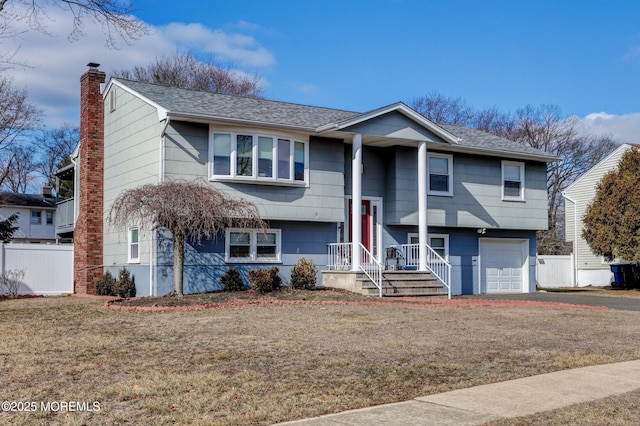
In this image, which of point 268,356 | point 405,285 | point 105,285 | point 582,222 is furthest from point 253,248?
point 582,222

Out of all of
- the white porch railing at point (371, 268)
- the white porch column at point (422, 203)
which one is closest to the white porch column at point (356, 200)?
the white porch railing at point (371, 268)

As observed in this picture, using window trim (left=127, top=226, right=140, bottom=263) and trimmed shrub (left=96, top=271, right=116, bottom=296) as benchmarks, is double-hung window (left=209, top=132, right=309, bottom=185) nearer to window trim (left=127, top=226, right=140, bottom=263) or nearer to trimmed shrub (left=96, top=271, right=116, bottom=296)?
window trim (left=127, top=226, right=140, bottom=263)

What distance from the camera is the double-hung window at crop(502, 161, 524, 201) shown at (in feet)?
81.4

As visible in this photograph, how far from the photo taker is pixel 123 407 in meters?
6.45

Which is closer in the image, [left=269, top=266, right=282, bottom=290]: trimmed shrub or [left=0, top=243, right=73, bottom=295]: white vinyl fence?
[left=269, top=266, right=282, bottom=290]: trimmed shrub

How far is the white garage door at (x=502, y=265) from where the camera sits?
24.7 m

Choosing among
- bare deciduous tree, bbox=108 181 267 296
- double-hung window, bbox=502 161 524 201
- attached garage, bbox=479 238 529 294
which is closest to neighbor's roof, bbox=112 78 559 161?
double-hung window, bbox=502 161 524 201

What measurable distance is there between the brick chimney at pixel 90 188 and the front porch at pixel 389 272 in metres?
7.63

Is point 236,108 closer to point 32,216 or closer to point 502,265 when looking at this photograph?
point 502,265

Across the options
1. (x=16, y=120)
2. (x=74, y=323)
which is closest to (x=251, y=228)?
(x=74, y=323)

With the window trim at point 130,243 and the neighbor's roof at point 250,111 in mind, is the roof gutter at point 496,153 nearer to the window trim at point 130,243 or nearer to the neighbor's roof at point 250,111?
the neighbor's roof at point 250,111

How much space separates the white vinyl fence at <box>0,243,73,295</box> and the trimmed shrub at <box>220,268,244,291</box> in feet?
23.4

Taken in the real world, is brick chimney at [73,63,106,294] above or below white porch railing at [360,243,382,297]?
above

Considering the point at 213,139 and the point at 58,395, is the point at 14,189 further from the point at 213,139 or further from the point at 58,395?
the point at 58,395
